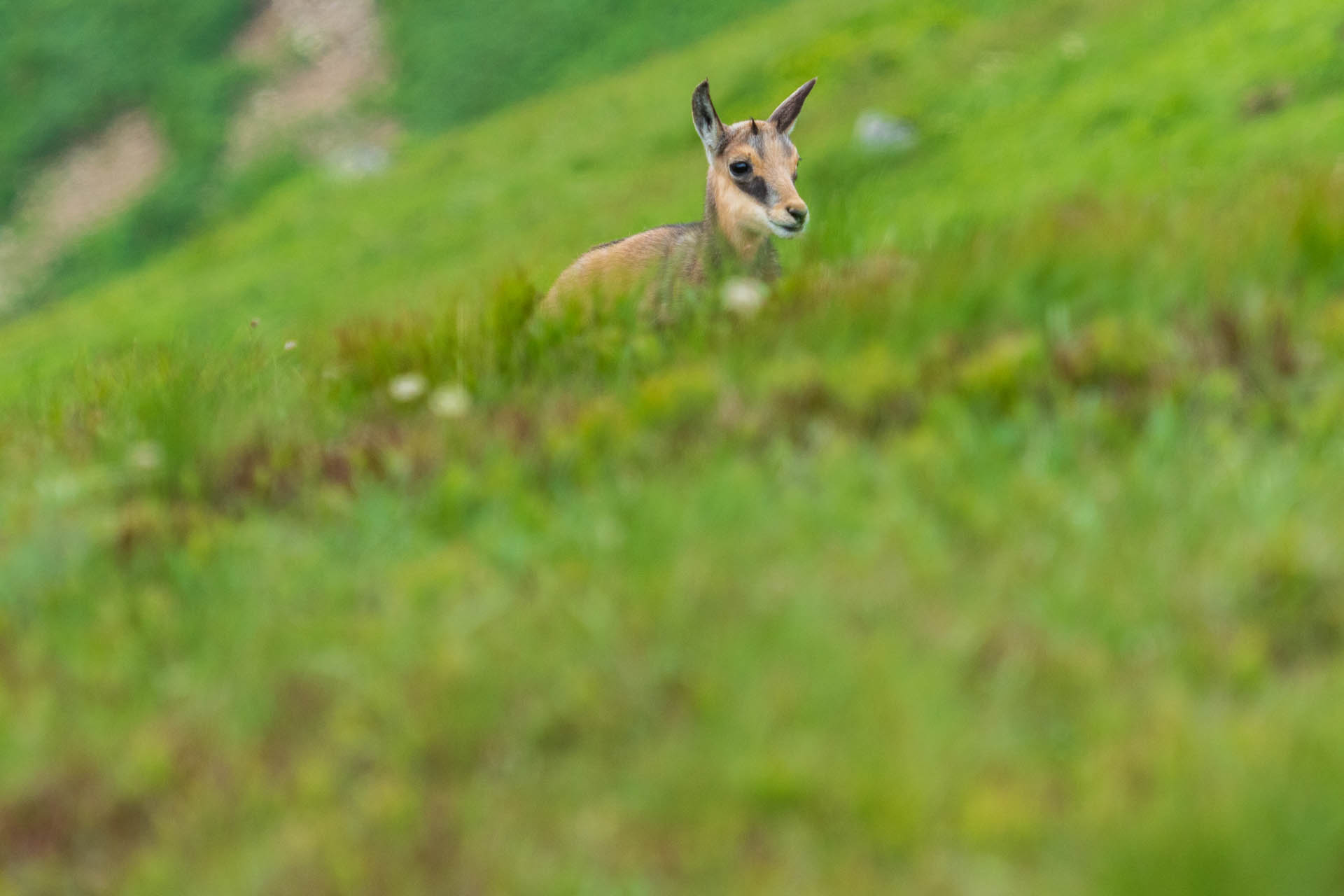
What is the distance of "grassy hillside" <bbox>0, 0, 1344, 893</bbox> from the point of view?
2.77 metres

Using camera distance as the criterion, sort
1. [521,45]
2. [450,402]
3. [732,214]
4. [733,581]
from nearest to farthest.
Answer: [733,581] → [450,402] → [732,214] → [521,45]

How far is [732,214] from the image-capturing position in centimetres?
917

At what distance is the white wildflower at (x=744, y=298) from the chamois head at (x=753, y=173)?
3.05 m

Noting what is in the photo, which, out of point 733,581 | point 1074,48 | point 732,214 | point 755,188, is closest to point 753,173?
point 755,188

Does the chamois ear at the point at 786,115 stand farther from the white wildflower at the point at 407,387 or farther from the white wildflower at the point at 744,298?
the white wildflower at the point at 407,387

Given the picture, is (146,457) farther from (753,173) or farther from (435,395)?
(753,173)

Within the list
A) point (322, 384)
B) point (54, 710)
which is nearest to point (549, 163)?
point (322, 384)

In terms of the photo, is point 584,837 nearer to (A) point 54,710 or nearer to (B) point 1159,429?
(A) point 54,710

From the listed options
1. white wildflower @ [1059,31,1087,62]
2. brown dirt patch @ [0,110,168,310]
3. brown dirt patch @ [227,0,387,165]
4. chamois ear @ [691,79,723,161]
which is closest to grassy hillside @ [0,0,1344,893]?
chamois ear @ [691,79,723,161]

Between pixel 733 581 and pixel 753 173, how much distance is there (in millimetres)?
5995

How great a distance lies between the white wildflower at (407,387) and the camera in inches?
208

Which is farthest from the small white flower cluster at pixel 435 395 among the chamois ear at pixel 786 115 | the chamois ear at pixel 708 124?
the chamois ear at pixel 786 115

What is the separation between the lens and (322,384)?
5.80 metres

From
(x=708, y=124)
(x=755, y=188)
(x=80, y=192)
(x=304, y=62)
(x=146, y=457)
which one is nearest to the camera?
(x=146, y=457)
